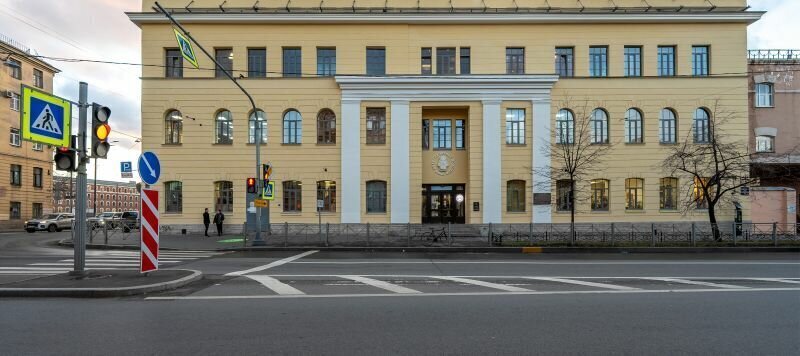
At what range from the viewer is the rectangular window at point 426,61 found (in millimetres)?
25594

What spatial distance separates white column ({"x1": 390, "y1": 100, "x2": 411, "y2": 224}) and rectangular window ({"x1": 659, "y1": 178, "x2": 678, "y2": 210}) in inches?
577

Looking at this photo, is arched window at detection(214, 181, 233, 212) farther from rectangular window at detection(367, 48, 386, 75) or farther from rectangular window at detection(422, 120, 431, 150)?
rectangular window at detection(422, 120, 431, 150)

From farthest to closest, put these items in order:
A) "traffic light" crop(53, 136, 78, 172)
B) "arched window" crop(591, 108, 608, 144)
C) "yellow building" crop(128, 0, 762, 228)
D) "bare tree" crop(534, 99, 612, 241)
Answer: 1. "arched window" crop(591, 108, 608, 144)
2. "yellow building" crop(128, 0, 762, 228)
3. "bare tree" crop(534, 99, 612, 241)
4. "traffic light" crop(53, 136, 78, 172)

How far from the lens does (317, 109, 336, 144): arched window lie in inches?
1005

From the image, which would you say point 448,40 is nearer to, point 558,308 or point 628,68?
point 628,68

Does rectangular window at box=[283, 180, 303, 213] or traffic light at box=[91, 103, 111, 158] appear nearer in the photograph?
traffic light at box=[91, 103, 111, 158]

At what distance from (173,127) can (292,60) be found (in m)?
7.95

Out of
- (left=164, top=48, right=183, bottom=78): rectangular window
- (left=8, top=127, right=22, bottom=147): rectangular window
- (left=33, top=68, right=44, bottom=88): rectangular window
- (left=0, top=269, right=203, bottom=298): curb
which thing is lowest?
(left=0, top=269, right=203, bottom=298): curb

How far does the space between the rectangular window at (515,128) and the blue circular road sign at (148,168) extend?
19.5m

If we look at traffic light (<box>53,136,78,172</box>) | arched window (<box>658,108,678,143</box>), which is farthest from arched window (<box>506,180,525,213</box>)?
traffic light (<box>53,136,78,172</box>)

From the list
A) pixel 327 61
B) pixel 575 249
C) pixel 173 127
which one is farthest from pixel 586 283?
pixel 173 127

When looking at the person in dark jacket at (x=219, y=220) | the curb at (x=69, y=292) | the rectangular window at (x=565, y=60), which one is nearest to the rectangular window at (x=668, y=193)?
the rectangular window at (x=565, y=60)

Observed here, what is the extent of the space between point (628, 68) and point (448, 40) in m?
10.7

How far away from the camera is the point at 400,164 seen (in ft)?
82.3
